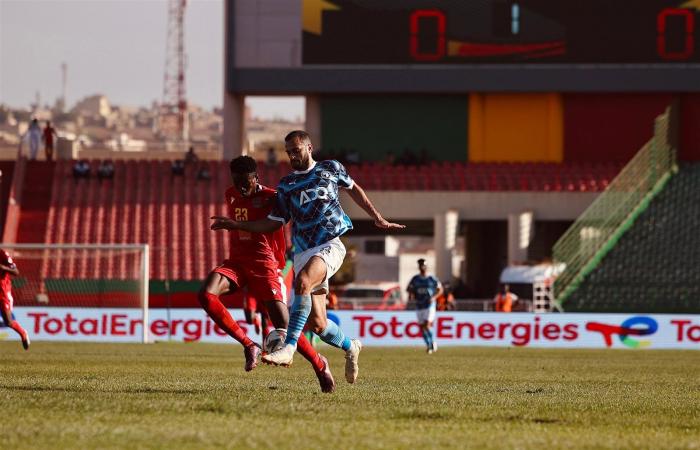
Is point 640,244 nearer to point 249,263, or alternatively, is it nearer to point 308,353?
point 249,263

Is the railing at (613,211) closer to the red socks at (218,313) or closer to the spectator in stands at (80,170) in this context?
the spectator in stands at (80,170)

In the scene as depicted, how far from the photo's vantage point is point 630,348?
108 feet

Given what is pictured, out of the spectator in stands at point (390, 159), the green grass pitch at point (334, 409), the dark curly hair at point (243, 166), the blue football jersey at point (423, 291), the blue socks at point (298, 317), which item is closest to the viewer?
the green grass pitch at point (334, 409)

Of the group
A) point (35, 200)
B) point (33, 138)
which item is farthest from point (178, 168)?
point (33, 138)

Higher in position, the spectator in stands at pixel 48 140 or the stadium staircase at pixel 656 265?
the spectator in stands at pixel 48 140

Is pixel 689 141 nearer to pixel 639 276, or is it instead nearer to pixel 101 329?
pixel 639 276

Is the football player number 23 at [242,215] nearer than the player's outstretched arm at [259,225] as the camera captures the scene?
No

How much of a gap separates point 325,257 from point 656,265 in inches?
1168

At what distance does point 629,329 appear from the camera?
33.1m

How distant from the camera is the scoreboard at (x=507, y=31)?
141 feet

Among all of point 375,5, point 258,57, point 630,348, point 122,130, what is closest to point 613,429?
point 630,348

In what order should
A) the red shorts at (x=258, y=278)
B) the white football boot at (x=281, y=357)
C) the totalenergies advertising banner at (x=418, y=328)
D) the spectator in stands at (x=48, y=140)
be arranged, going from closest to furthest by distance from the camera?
the white football boot at (x=281, y=357)
the red shorts at (x=258, y=278)
the totalenergies advertising banner at (x=418, y=328)
the spectator in stands at (x=48, y=140)

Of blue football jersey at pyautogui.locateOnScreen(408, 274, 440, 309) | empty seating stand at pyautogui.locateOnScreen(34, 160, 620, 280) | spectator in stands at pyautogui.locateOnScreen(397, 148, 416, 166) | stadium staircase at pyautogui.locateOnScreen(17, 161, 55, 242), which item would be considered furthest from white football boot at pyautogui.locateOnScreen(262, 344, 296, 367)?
spectator in stands at pyautogui.locateOnScreen(397, 148, 416, 166)

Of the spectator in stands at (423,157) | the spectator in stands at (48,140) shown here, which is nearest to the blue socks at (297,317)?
the spectator in stands at (423,157)
